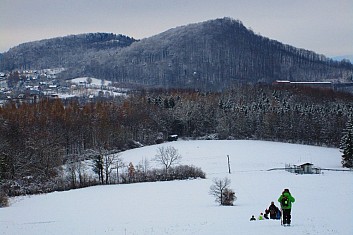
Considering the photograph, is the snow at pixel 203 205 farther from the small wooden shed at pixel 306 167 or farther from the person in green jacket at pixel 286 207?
the small wooden shed at pixel 306 167

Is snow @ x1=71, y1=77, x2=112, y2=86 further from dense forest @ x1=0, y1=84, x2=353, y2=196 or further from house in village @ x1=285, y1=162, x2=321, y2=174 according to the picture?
house in village @ x1=285, y1=162, x2=321, y2=174

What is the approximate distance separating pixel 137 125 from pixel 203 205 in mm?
49627

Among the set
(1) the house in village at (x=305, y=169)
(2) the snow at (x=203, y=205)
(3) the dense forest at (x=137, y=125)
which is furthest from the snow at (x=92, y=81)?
(1) the house in village at (x=305, y=169)

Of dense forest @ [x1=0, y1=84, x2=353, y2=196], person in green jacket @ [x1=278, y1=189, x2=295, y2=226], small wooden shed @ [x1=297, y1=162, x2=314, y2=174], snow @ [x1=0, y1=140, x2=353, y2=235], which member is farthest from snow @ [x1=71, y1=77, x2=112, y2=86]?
person in green jacket @ [x1=278, y1=189, x2=295, y2=226]

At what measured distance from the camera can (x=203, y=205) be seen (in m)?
28.3

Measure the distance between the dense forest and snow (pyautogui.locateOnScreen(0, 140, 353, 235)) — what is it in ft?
34.1

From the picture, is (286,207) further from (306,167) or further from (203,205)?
(306,167)

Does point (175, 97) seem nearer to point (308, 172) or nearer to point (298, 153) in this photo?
point (298, 153)

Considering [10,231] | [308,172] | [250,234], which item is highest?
[250,234]

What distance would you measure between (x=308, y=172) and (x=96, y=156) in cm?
2784

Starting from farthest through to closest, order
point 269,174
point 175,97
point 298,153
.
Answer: point 175,97 < point 298,153 < point 269,174

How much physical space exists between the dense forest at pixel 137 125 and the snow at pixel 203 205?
34.1 ft

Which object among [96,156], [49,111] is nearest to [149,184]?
[96,156]

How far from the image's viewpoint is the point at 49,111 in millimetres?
68625
